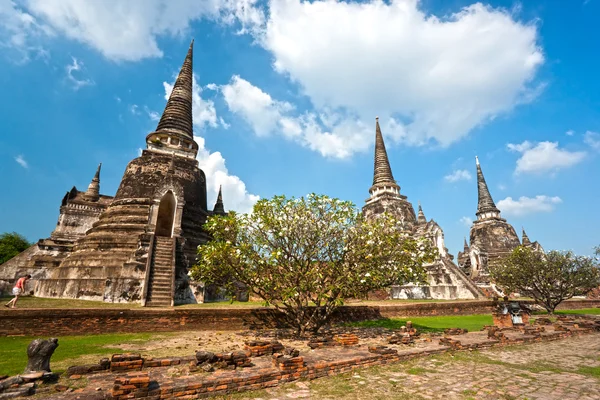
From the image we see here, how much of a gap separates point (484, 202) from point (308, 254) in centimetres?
3935

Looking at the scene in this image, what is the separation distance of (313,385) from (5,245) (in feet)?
169

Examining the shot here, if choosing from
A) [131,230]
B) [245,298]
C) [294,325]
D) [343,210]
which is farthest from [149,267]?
[343,210]

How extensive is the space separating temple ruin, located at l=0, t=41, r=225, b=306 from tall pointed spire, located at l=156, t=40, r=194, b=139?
0.24 ft

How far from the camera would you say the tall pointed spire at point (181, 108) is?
23641mm

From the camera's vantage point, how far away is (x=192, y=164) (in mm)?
21969

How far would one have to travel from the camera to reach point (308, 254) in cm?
958

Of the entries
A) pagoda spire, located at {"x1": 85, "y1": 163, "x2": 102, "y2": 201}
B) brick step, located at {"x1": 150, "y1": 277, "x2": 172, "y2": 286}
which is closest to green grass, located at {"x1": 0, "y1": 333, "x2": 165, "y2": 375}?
brick step, located at {"x1": 150, "y1": 277, "x2": 172, "y2": 286}

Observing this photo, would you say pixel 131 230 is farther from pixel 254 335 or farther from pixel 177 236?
pixel 254 335

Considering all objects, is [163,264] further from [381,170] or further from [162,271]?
[381,170]

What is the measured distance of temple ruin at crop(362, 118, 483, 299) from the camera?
22.8 m

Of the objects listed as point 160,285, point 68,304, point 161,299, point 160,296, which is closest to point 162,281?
point 160,285

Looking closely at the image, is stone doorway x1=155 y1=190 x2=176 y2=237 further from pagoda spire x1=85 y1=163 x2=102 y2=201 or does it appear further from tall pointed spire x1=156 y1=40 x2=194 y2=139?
pagoda spire x1=85 y1=163 x2=102 y2=201

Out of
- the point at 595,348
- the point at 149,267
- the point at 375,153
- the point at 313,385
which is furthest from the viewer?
the point at 375,153

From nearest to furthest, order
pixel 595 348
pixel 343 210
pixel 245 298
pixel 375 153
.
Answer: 1. pixel 595 348
2. pixel 343 210
3. pixel 245 298
4. pixel 375 153
